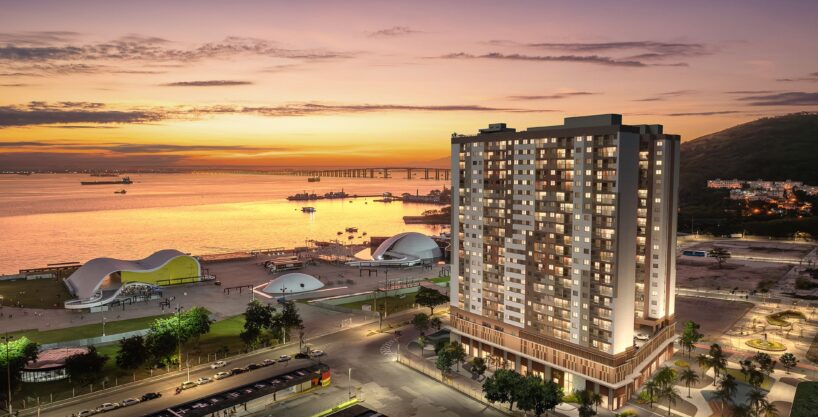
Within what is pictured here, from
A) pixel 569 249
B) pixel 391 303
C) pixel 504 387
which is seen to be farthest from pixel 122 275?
pixel 569 249

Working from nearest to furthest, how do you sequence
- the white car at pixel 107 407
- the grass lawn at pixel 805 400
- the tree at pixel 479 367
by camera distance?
1. the white car at pixel 107 407
2. the grass lawn at pixel 805 400
3. the tree at pixel 479 367

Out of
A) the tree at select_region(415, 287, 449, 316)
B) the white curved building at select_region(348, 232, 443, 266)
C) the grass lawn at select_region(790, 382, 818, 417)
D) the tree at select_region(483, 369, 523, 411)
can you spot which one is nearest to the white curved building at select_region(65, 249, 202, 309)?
the white curved building at select_region(348, 232, 443, 266)

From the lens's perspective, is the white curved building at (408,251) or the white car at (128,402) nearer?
the white car at (128,402)

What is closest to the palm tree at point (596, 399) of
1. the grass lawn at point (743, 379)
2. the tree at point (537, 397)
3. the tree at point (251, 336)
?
the tree at point (537, 397)

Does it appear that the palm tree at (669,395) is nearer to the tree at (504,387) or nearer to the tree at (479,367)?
the tree at (504,387)

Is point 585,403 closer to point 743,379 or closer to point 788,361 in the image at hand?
point 743,379

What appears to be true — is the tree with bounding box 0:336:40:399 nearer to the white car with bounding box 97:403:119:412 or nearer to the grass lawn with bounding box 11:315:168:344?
the white car with bounding box 97:403:119:412

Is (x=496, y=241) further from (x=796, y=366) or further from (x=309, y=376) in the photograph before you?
(x=796, y=366)
